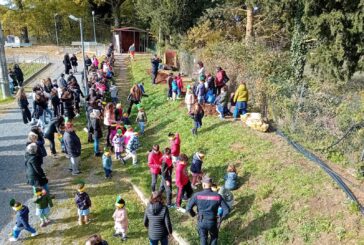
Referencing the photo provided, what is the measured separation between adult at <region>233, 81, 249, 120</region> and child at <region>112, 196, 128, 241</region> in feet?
21.4

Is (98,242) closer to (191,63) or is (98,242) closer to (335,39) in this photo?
(335,39)

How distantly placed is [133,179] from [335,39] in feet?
32.2

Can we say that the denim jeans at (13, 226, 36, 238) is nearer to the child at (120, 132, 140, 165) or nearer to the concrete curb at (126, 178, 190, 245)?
the concrete curb at (126, 178, 190, 245)

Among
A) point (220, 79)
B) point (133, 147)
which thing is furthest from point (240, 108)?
point (133, 147)

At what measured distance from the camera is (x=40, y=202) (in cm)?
843

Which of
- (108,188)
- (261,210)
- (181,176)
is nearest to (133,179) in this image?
(108,188)

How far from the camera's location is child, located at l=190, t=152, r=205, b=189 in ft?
31.7

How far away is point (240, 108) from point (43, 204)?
775cm

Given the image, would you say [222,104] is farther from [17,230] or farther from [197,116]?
[17,230]

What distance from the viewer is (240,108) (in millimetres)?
13164

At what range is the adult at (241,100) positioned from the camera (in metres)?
12.8

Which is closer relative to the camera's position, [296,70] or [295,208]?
[295,208]

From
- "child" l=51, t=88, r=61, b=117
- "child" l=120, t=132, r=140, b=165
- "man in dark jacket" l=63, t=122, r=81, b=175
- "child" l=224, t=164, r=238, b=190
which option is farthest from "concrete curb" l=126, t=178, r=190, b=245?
"child" l=51, t=88, r=61, b=117

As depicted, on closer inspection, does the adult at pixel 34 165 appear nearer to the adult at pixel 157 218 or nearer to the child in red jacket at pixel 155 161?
the child in red jacket at pixel 155 161
